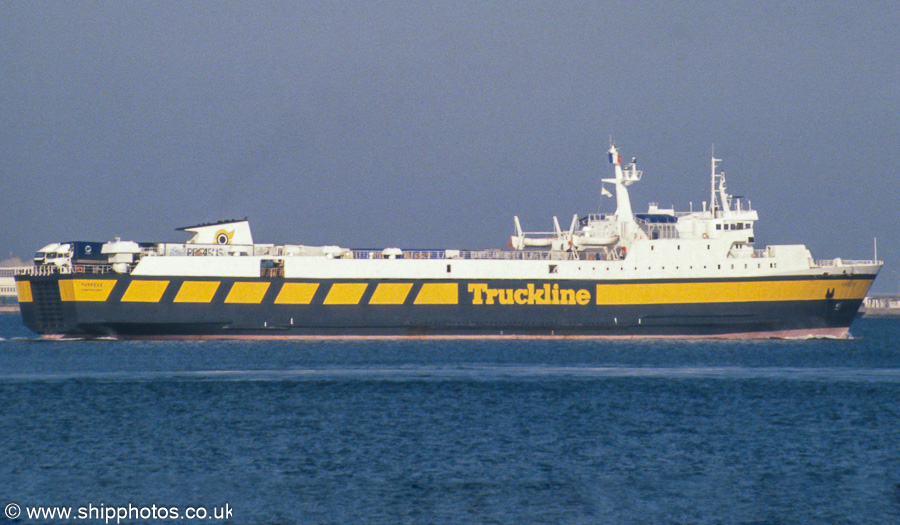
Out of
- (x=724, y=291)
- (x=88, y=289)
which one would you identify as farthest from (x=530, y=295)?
(x=88, y=289)

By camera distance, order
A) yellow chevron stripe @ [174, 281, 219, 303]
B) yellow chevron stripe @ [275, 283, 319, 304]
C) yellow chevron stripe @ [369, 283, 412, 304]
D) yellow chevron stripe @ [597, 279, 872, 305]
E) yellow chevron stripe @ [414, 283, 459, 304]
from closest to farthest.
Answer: yellow chevron stripe @ [174, 281, 219, 303] → yellow chevron stripe @ [275, 283, 319, 304] → yellow chevron stripe @ [369, 283, 412, 304] → yellow chevron stripe @ [597, 279, 872, 305] → yellow chevron stripe @ [414, 283, 459, 304]

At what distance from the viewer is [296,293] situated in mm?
48781

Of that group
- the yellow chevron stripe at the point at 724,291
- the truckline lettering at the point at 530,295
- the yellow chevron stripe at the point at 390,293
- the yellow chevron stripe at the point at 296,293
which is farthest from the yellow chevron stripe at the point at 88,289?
the yellow chevron stripe at the point at 724,291

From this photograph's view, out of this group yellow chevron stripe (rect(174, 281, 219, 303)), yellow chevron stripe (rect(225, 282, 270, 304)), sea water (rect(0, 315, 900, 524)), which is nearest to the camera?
sea water (rect(0, 315, 900, 524))

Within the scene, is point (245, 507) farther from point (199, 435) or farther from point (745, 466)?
point (745, 466)

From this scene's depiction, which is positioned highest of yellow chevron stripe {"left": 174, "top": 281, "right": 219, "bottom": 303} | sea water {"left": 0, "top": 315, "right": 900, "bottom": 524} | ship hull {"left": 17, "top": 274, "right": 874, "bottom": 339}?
yellow chevron stripe {"left": 174, "top": 281, "right": 219, "bottom": 303}

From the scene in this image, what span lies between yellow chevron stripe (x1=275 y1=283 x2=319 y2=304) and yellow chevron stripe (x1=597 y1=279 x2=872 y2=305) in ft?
47.1

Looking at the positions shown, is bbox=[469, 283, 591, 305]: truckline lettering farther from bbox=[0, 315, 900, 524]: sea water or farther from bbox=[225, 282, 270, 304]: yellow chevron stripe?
bbox=[225, 282, 270, 304]: yellow chevron stripe

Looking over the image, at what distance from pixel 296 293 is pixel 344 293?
2.33m

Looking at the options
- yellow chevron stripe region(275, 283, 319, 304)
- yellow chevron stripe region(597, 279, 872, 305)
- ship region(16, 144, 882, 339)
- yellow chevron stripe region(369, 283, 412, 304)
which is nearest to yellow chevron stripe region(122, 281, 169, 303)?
ship region(16, 144, 882, 339)

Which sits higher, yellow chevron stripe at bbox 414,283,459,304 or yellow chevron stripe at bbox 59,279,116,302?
yellow chevron stripe at bbox 59,279,116,302

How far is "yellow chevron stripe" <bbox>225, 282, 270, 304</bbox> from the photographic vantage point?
158 ft

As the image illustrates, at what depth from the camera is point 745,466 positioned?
67.3ft

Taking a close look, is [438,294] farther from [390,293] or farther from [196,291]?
[196,291]
